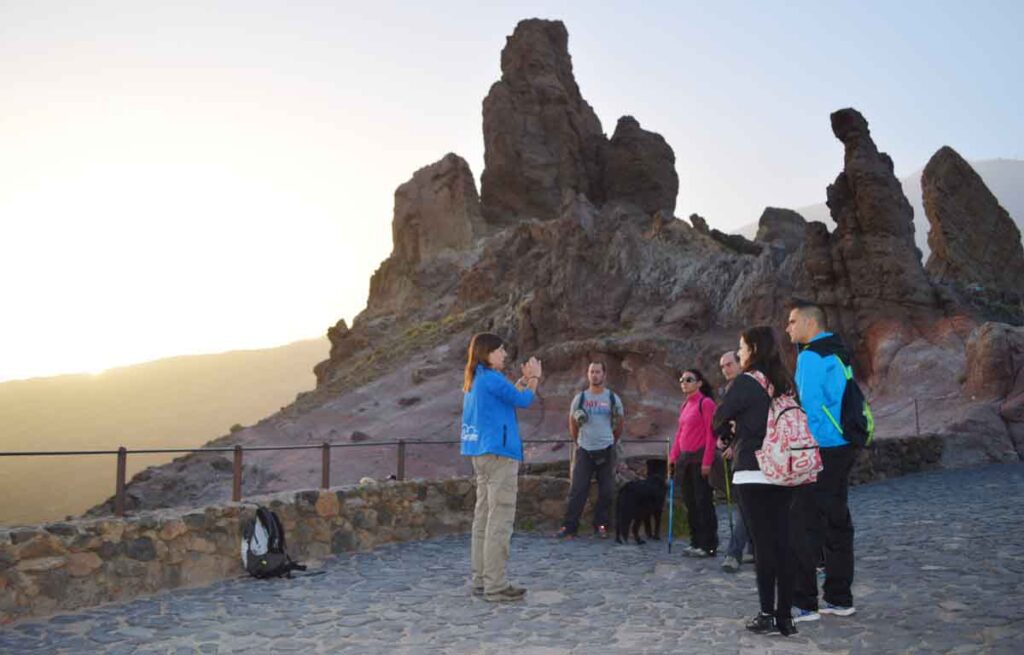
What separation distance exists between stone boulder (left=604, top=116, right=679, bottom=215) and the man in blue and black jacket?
63.7 metres

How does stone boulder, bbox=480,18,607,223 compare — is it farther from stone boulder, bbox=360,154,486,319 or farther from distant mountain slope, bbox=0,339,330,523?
distant mountain slope, bbox=0,339,330,523

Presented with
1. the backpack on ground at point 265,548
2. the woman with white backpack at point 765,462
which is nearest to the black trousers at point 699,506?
the woman with white backpack at point 765,462

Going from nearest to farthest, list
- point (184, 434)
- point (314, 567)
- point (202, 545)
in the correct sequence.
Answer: point (202, 545) < point (314, 567) < point (184, 434)

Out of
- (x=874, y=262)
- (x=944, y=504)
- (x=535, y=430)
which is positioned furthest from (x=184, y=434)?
(x=944, y=504)

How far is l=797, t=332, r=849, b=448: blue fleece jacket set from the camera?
5418mm

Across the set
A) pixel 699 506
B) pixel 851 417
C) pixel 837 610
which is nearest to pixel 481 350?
pixel 851 417

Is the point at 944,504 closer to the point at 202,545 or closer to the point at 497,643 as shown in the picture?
the point at 497,643

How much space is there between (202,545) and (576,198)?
120 feet

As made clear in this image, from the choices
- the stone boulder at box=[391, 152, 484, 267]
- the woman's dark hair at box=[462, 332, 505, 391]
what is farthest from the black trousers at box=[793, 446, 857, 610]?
the stone boulder at box=[391, 152, 484, 267]

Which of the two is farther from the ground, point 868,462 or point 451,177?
point 451,177

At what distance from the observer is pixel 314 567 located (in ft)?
27.1

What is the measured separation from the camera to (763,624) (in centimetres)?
525

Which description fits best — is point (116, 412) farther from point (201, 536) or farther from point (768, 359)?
point (768, 359)

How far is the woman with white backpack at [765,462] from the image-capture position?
5102mm
